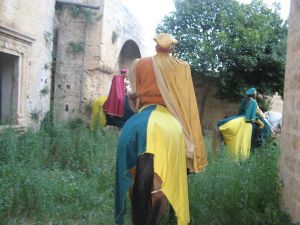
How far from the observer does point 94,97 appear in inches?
362

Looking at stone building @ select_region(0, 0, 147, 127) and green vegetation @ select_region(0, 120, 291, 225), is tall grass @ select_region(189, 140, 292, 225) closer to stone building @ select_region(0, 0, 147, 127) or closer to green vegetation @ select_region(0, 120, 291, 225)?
green vegetation @ select_region(0, 120, 291, 225)

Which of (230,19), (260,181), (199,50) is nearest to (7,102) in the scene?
(260,181)

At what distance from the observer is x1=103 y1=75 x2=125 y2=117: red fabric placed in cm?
797

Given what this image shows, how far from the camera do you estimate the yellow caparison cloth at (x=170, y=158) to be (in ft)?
9.08

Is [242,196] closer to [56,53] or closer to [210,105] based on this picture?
[56,53]

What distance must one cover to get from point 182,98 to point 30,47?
16.3 ft

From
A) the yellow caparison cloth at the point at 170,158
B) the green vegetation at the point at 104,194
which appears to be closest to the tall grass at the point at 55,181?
the green vegetation at the point at 104,194

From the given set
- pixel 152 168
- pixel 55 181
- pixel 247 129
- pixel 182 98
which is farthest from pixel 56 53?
pixel 152 168

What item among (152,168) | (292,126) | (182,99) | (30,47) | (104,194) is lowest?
(104,194)

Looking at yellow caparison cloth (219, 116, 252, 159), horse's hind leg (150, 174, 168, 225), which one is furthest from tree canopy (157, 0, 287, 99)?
horse's hind leg (150, 174, 168, 225)

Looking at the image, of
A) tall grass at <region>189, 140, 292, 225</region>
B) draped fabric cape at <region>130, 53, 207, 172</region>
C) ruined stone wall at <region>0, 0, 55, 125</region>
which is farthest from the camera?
ruined stone wall at <region>0, 0, 55, 125</region>

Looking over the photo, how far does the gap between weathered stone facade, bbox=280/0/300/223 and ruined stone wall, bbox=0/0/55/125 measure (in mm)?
4777

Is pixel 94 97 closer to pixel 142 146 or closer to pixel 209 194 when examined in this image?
pixel 209 194

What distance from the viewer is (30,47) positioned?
289 inches
